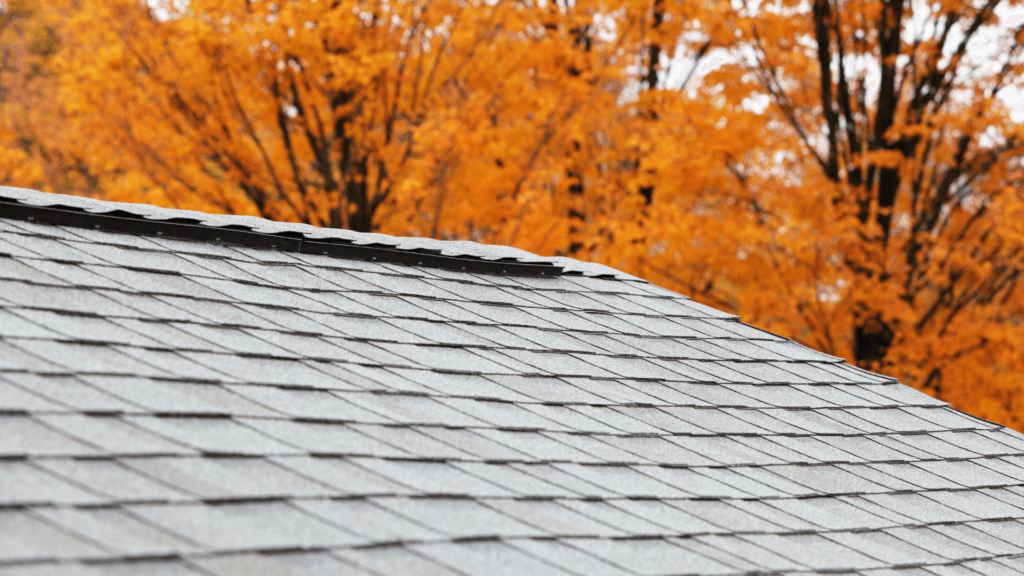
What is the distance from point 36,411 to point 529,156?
951cm

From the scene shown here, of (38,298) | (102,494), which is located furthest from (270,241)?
(102,494)

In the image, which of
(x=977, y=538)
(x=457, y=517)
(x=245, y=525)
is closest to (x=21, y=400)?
(x=245, y=525)

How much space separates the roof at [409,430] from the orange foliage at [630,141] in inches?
215

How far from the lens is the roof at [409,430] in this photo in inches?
74.7

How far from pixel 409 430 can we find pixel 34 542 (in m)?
1.24

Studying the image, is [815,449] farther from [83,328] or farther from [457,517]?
[83,328]

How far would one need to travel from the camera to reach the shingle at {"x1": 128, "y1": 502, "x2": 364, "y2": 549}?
5.83ft

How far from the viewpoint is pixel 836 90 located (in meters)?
12.0

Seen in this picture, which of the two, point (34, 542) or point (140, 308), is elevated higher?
point (140, 308)

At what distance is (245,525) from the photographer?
1866 mm

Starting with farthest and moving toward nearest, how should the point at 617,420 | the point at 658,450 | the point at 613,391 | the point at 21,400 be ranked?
the point at 613,391
the point at 617,420
the point at 658,450
the point at 21,400

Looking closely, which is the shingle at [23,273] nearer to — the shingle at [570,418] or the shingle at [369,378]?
the shingle at [369,378]

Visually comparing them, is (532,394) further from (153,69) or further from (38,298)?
(153,69)

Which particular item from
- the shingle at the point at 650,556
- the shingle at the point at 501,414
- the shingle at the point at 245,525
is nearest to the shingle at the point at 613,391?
the shingle at the point at 501,414
